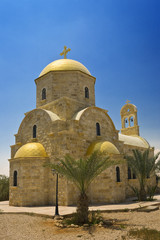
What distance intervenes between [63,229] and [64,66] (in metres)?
11.6

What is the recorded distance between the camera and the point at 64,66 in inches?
624

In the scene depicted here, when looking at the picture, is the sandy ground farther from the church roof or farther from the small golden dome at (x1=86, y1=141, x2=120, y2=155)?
the church roof

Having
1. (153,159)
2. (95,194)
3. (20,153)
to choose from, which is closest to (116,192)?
(95,194)

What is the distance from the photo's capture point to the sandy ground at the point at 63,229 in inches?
251

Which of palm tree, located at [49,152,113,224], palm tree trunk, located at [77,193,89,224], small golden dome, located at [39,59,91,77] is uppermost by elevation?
small golden dome, located at [39,59,91,77]

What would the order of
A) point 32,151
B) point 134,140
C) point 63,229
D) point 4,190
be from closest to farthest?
point 63,229, point 32,151, point 4,190, point 134,140

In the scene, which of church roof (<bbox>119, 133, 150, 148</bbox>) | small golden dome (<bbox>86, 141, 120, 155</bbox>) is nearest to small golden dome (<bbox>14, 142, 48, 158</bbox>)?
small golden dome (<bbox>86, 141, 120, 155</bbox>)

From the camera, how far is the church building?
12523mm

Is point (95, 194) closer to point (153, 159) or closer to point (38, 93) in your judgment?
point (153, 159)

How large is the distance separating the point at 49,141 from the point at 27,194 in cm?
338

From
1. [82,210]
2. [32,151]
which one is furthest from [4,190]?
[82,210]

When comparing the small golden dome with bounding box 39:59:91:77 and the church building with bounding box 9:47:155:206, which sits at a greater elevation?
the small golden dome with bounding box 39:59:91:77

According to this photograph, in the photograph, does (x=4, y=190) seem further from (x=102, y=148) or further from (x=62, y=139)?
(x=102, y=148)

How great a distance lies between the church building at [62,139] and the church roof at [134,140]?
8.49 ft
